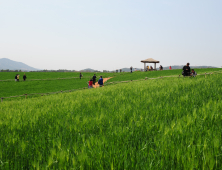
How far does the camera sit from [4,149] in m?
2.57

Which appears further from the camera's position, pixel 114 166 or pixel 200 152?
pixel 200 152

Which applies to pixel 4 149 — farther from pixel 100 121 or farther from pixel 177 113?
pixel 177 113

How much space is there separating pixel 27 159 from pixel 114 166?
156 cm

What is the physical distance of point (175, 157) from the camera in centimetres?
194

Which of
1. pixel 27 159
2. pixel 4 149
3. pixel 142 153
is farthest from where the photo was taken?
pixel 4 149

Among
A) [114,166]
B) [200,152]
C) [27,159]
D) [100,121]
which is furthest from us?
[100,121]

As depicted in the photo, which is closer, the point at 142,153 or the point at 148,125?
the point at 142,153

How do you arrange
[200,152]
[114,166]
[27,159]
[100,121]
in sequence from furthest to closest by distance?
[100,121] → [27,159] → [200,152] → [114,166]

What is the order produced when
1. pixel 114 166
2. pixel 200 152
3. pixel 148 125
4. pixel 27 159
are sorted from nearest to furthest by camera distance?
1. pixel 114 166
2. pixel 200 152
3. pixel 27 159
4. pixel 148 125

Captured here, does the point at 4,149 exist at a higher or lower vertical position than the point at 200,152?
lower

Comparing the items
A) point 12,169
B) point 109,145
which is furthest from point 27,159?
point 109,145

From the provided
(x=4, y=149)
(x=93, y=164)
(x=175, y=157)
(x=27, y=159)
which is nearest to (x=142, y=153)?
(x=175, y=157)

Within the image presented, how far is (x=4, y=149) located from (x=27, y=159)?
68cm

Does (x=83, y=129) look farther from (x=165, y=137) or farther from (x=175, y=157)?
(x=175, y=157)
